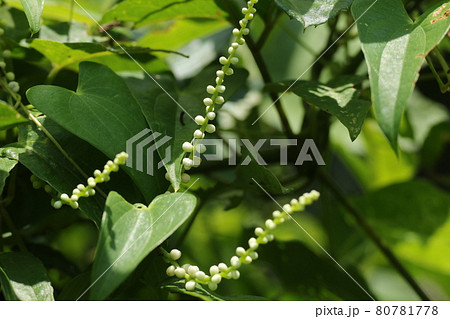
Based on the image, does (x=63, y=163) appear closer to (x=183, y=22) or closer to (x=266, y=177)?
(x=266, y=177)

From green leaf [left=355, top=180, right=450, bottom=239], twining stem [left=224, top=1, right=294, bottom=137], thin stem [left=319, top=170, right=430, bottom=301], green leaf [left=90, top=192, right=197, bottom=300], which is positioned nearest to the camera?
green leaf [left=90, top=192, right=197, bottom=300]

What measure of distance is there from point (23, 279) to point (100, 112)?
142 millimetres

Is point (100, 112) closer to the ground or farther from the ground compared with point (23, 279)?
farther from the ground

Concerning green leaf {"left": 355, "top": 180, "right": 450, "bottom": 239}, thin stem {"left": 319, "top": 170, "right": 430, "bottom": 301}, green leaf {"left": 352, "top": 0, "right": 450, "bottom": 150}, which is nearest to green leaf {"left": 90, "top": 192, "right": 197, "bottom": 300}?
green leaf {"left": 352, "top": 0, "right": 450, "bottom": 150}

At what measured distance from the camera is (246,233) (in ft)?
2.33

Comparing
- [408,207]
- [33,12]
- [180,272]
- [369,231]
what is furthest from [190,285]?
[408,207]

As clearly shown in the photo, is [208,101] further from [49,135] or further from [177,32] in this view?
[177,32]

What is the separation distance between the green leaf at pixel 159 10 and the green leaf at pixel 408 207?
411 mm

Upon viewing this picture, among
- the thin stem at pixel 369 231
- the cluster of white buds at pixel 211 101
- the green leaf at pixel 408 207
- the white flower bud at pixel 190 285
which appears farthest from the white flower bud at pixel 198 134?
the green leaf at pixel 408 207

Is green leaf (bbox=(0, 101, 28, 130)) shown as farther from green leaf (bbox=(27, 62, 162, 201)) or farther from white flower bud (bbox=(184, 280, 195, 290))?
white flower bud (bbox=(184, 280, 195, 290))

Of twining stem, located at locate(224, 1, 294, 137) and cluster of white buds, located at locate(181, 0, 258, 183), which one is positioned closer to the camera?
cluster of white buds, located at locate(181, 0, 258, 183)

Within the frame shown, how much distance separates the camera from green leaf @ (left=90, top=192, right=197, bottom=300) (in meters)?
0.33

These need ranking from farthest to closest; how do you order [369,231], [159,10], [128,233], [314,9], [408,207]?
[408,207] < [369,231] < [159,10] < [314,9] < [128,233]

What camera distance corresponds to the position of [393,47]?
377 mm
